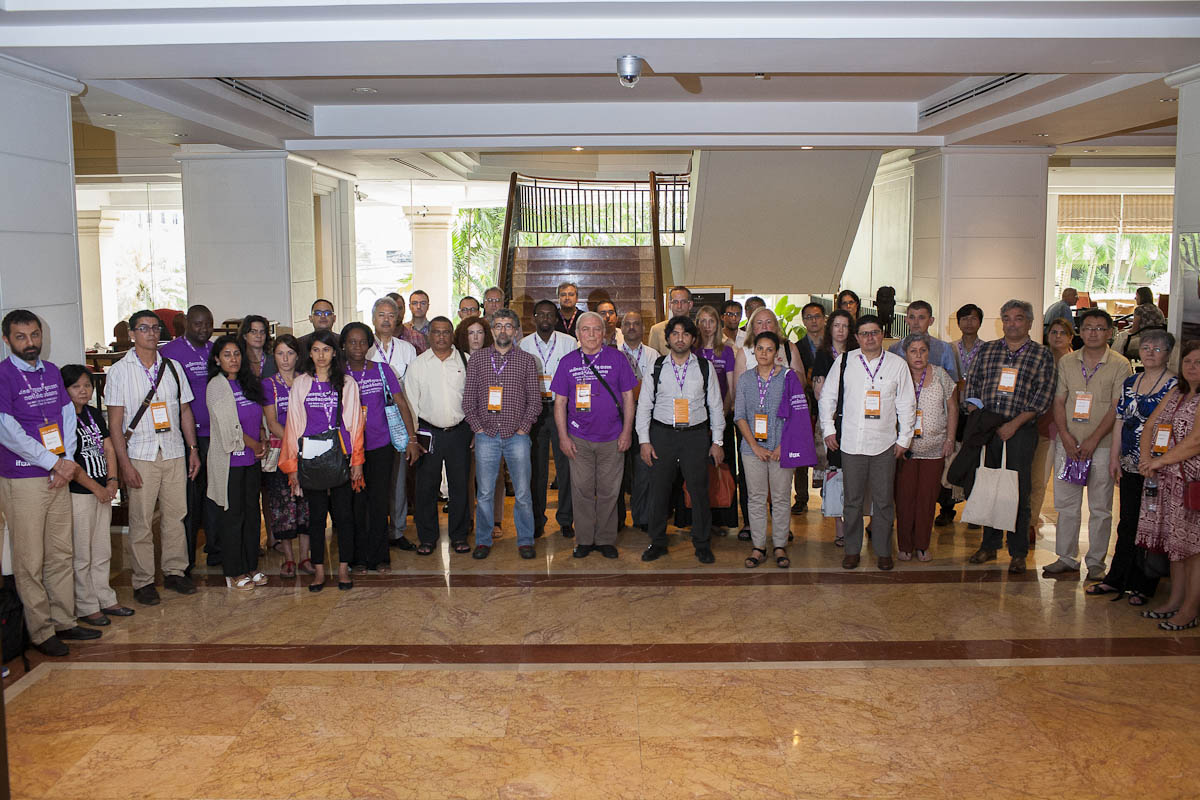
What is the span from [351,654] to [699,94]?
5.94 meters

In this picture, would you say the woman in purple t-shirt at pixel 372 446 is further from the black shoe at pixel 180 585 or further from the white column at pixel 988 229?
the white column at pixel 988 229

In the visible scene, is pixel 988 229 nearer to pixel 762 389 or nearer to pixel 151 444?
pixel 762 389

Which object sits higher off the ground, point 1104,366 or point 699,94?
point 699,94

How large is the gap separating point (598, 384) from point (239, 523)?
7.57ft

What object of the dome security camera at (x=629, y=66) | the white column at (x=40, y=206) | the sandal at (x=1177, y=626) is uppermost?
the dome security camera at (x=629, y=66)

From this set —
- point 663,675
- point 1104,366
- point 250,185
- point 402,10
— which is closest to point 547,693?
point 663,675

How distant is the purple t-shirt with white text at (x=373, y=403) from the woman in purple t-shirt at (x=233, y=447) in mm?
587

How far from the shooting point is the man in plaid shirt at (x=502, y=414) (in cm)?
589

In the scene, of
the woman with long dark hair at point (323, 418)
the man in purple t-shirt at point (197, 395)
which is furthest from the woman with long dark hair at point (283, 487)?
the man in purple t-shirt at point (197, 395)

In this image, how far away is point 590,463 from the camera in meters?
6.04

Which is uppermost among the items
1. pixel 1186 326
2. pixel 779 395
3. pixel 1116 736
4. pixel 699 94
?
pixel 699 94

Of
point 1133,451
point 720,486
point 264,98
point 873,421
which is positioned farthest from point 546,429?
point 264,98

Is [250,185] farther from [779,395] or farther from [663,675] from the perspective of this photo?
[663,675]

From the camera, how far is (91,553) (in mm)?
4953
